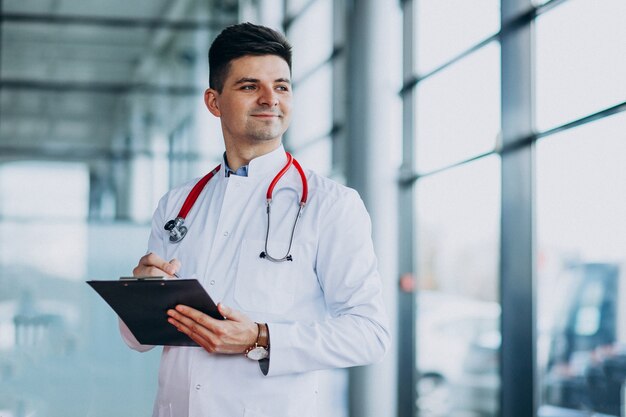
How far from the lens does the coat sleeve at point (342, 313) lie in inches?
67.6

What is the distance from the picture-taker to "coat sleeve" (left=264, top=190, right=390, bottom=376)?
172 cm

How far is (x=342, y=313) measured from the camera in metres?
1.79

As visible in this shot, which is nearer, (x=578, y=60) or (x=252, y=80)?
(x=252, y=80)

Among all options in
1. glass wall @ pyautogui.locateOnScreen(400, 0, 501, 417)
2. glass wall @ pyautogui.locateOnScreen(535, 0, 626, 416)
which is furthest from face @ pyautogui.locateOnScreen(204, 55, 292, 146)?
glass wall @ pyautogui.locateOnScreen(400, 0, 501, 417)

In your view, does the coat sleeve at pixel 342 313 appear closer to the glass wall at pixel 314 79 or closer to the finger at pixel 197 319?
the finger at pixel 197 319

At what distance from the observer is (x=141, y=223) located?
16.7 ft

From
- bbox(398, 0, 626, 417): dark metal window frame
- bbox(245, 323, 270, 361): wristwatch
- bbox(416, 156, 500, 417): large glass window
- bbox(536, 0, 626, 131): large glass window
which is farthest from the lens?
bbox(416, 156, 500, 417): large glass window

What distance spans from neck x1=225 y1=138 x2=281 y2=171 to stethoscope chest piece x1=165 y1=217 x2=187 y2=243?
0.19 metres

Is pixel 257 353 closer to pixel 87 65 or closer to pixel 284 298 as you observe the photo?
Answer: pixel 284 298

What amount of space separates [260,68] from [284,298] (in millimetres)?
504

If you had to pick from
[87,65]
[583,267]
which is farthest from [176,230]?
[87,65]

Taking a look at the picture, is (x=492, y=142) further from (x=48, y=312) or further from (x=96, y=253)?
(x=48, y=312)

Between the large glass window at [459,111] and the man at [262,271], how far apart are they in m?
2.36

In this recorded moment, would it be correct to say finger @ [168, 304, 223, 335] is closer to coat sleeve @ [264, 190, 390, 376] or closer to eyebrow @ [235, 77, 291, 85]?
coat sleeve @ [264, 190, 390, 376]
